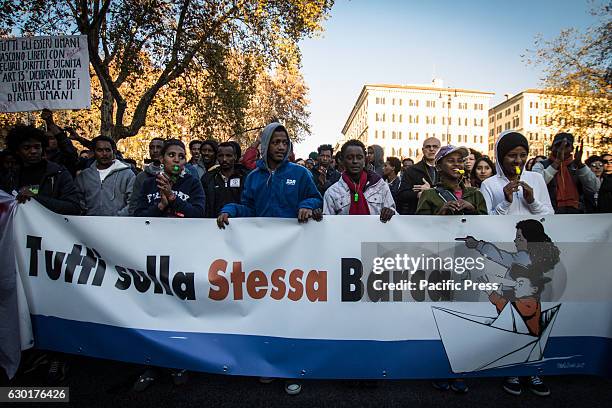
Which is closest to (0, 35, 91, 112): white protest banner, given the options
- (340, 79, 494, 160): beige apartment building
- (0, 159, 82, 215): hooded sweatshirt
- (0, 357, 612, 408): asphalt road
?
(0, 159, 82, 215): hooded sweatshirt

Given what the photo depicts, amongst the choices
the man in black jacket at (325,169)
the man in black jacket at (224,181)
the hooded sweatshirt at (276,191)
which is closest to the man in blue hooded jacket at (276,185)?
the hooded sweatshirt at (276,191)

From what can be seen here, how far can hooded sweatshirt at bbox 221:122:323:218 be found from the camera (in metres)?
3.32

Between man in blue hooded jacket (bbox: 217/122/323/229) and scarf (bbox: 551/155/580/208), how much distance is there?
300cm

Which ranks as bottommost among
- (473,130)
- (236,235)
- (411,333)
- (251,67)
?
(411,333)

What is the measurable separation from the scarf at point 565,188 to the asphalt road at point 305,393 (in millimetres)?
2044

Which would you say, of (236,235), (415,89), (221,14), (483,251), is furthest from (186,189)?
(415,89)

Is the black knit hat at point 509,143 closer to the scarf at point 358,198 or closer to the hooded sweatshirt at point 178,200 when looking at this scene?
the scarf at point 358,198

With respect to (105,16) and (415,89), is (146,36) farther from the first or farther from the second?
(415,89)

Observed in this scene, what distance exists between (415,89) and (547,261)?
4125 inches

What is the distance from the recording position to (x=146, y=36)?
35.1 ft

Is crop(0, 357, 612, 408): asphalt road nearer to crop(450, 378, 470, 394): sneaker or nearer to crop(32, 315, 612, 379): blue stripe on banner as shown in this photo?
crop(450, 378, 470, 394): sneaker

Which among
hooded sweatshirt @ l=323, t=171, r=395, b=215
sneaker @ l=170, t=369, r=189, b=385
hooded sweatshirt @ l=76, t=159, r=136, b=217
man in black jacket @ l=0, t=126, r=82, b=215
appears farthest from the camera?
hooded sweatshirt @ l=76, t=159, r=136, b=217

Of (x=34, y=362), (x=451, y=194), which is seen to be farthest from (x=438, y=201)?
(x=34, y=362)

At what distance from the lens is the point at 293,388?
291cm
